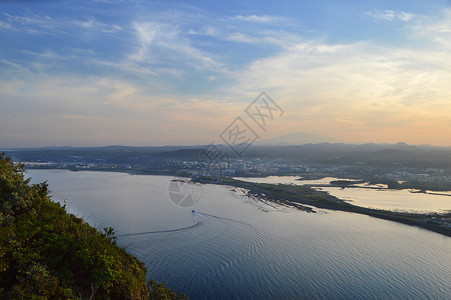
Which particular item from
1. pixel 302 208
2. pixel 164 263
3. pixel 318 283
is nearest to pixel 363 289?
pixel 318 283

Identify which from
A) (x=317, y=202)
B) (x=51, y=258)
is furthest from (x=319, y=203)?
(x=51, y=258)

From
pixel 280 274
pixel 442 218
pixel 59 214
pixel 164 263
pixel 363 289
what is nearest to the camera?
pixel 59 214

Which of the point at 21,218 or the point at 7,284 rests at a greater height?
the point at 21,218

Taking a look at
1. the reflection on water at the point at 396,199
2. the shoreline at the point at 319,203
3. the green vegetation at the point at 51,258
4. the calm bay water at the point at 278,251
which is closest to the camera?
the green vegetation at the point at 51,258

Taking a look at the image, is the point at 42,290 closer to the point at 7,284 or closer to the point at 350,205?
the point at 7,284

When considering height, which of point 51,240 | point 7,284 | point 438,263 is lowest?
point 438,263

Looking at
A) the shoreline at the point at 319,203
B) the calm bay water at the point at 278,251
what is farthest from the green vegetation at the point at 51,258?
the shoreline at the point at 319,203

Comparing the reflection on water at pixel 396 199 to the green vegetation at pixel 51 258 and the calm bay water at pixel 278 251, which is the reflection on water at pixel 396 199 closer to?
the calm bay water at pixel 278 251

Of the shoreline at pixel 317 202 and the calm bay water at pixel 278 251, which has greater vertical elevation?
the shoreline at pixel 317 202
